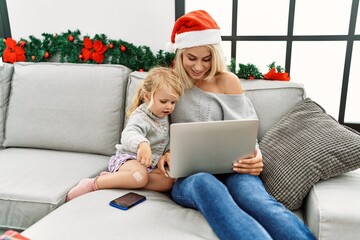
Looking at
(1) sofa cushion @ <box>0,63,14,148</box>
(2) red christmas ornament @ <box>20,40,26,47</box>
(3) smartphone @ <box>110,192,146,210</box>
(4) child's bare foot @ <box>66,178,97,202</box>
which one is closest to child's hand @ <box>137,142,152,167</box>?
(3) smartphone @ <box>110,192,146,210</box>

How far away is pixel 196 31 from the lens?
140cm

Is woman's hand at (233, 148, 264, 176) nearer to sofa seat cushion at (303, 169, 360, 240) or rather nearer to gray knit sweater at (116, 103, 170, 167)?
sofa seat cushion at (303, 169, 360, 240)

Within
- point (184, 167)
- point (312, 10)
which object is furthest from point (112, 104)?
point (312, 10)

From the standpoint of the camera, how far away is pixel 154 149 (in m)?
1.47

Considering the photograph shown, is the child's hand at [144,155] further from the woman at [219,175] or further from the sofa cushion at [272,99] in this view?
the sofa cushion at [272,99]

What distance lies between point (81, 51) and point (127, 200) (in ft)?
3.99

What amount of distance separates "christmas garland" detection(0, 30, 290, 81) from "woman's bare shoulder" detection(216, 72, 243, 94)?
0.35 meters

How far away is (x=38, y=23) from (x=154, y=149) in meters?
1.34

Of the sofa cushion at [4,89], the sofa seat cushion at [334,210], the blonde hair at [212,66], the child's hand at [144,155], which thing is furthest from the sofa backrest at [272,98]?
the sofa cushion at [4,89]

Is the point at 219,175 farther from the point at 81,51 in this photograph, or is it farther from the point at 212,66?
the point at 81,51

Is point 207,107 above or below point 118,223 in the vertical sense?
above

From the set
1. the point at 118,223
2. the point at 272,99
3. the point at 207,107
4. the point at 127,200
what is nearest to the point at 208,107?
the point at 207,107

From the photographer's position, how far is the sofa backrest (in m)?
1.62

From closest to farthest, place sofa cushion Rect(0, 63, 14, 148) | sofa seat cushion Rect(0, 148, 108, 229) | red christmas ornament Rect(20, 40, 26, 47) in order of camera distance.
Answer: sofa seat cushion Rect(0, 148, 108, 229) → sofa cushion Rect(0, 63, 14, 148) → red christmas ornament Rect(20, 40, 26, 47)
